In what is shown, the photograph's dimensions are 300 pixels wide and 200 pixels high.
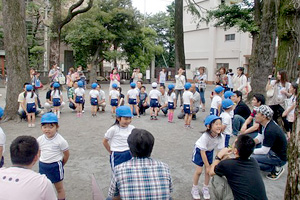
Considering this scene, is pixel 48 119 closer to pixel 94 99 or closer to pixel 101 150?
pixel 101 150

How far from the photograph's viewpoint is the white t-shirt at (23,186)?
1931mm

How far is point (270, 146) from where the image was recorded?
4594 mm

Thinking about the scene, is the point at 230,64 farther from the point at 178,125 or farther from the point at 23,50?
the point at 23,50

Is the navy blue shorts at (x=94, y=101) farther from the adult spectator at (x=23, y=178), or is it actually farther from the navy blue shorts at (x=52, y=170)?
the adult spectator at (x=23, y=178)

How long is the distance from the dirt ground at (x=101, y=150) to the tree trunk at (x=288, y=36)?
3.19 metres

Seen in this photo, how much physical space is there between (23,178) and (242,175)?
216 centimetres

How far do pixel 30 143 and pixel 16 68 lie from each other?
772 centimetres

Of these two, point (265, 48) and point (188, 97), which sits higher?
point (265, 48)

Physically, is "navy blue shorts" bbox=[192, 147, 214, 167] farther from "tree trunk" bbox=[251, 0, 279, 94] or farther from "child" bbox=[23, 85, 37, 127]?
"tree trunk" bbox=[251, 0, 279, 94]

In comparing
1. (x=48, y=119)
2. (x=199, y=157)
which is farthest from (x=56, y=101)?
(x=199, y=157)

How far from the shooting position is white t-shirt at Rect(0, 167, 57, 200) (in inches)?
76.0

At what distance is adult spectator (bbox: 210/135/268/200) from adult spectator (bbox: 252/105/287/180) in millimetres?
1837

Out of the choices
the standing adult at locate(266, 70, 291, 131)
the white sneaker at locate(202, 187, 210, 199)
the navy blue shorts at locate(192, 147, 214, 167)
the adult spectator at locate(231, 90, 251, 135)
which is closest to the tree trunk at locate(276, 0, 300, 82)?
the standing adult at locate(266, 70, 291, 131)

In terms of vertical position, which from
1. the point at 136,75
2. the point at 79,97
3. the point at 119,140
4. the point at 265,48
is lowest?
the point at 119,140
